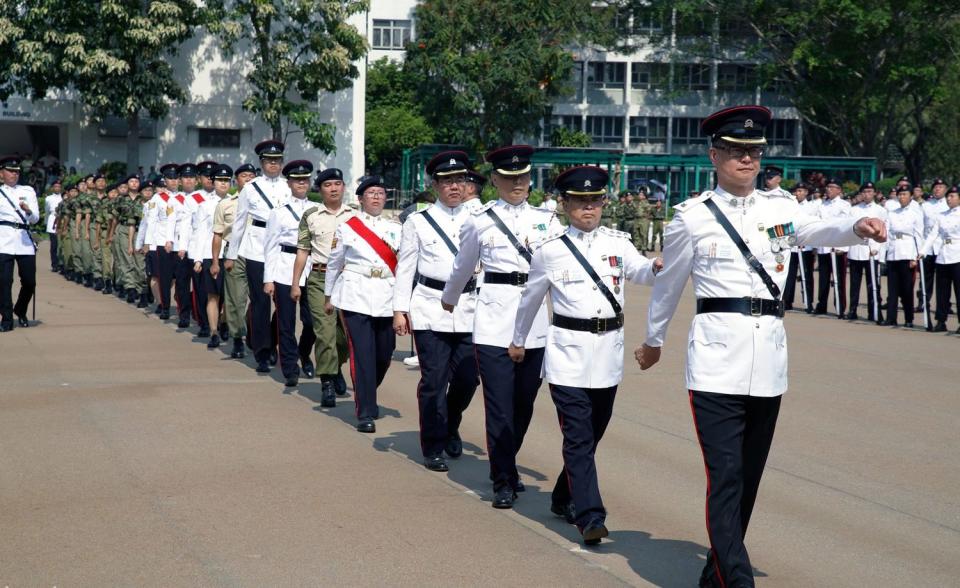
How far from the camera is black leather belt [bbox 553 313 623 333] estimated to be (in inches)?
257

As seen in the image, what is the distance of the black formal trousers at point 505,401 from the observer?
23.3ft

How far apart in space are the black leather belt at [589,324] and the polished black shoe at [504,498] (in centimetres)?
113

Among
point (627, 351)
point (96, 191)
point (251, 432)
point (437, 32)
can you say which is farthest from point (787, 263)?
point (437, 32)

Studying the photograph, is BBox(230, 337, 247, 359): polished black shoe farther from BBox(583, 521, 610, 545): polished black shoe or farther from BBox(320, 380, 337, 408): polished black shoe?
BBox(583, 521, 610, 545): polished black shoe

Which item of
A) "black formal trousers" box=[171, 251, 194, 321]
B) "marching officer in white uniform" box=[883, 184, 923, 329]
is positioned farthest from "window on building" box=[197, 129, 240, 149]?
"marching officer in white uniform" box=[883, 184, 923, 329]

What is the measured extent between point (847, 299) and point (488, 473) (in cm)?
1448

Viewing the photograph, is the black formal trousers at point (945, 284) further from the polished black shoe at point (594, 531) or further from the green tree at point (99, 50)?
the green tree at point (99, 50)

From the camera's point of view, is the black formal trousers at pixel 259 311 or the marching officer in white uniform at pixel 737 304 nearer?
the marching officer in white uniform at pixel 737 304

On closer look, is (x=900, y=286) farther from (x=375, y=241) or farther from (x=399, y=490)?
(x=399, y=490)

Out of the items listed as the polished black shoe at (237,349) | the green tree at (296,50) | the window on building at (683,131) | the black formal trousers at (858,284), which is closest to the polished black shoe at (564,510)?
the polished black shoe at (237,349)

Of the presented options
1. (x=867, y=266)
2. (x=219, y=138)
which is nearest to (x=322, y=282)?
(x=867, y=266)

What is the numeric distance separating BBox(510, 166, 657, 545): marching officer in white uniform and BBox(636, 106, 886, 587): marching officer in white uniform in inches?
37.7

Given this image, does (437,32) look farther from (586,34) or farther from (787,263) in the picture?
(787,263)

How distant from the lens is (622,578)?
5793 millimetres
